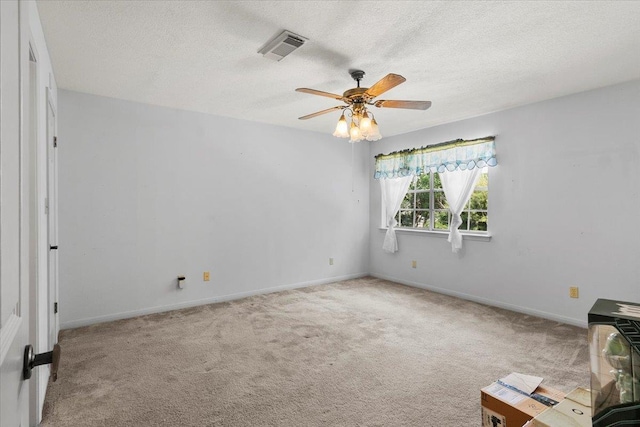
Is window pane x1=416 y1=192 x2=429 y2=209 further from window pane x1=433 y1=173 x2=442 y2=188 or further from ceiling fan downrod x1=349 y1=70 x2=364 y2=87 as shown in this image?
ceiling fan downrod x1=349 y1=70 x2=364 y2=87

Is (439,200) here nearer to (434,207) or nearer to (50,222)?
(434,207)

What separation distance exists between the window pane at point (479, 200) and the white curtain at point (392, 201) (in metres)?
1.03

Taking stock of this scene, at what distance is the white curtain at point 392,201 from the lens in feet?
17.5

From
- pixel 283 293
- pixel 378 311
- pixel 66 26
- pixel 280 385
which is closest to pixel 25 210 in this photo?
pixel 280 385

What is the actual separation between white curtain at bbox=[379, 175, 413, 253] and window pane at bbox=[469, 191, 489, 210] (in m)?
1.03

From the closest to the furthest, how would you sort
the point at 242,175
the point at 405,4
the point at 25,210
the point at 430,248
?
the point at 25,210, the point at 405,4, the point at 242,175, the point at 430,248

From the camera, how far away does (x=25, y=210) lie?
0.70 metres

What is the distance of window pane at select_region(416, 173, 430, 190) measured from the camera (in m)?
5.16

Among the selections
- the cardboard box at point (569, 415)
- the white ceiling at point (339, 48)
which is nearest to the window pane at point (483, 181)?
the white ceiling at point (339, 48)

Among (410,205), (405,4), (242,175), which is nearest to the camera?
(405,4)

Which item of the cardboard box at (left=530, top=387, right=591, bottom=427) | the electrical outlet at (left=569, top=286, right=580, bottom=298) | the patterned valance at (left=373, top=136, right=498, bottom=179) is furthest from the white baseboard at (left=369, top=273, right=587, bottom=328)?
the cardboard box at (left=530, top=387, right=591, bottom=427)

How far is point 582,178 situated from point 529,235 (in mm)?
795

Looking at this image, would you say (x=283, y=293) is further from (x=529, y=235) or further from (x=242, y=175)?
(x=529, y=235)

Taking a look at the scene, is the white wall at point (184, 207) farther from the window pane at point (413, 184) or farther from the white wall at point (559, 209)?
the white wall at point (559, 209)
